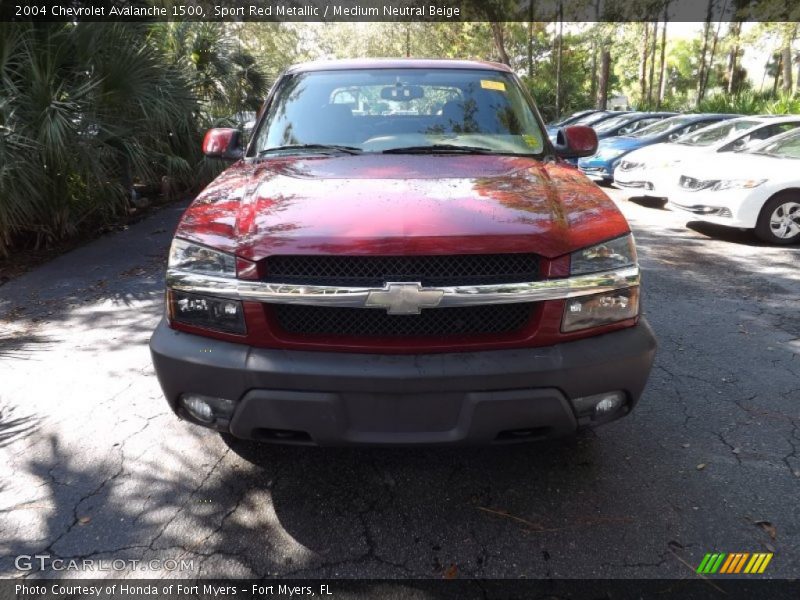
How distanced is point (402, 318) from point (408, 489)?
893 mm

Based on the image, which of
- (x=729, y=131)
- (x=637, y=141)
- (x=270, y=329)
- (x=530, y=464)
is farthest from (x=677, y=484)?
(x=637, y=141)

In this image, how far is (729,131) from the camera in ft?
35.0

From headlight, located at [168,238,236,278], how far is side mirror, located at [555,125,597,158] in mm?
2351

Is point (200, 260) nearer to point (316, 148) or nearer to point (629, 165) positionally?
point (316, 148)

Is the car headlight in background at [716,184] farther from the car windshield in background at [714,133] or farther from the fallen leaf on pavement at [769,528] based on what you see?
the fallen leaf on pavement at [769,528]

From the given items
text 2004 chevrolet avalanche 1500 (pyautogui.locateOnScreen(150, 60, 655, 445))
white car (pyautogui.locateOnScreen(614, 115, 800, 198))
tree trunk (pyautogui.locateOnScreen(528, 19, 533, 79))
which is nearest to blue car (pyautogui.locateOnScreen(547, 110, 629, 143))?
white car (pyautogui.locateOnScreen(614, 115, 800, 198))

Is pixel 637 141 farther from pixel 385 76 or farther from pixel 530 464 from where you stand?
pixel 530 464

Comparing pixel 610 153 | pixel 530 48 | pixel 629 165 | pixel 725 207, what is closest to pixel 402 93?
pixel 725 207

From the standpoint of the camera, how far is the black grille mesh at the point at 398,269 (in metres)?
2.17

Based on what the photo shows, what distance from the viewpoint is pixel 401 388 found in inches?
82.9

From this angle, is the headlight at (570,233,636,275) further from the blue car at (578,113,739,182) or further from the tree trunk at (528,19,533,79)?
the tree trunk at (528,19,533,79)

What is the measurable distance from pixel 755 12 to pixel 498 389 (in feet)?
78.7

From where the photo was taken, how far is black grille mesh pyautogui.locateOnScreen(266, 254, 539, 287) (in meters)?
2.17

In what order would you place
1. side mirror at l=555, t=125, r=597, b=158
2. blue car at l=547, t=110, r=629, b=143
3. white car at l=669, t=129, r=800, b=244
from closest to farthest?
side mirror at l=555, t=125, r=597, b=158, white car at l=669, t=129, r=800, b=244, blue car at l=547, t=110, r=629, b=143
